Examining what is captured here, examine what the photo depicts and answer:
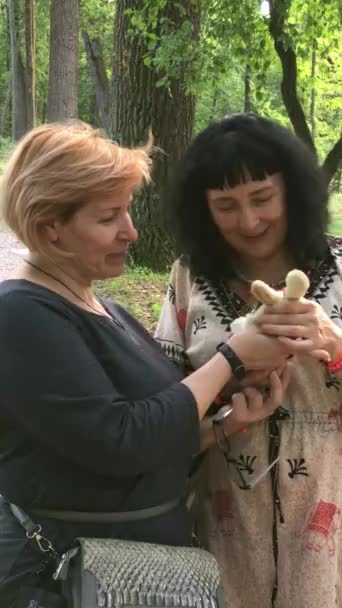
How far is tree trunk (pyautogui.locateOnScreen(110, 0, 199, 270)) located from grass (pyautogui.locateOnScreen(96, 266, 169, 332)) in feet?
1.72

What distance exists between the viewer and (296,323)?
1.73 m

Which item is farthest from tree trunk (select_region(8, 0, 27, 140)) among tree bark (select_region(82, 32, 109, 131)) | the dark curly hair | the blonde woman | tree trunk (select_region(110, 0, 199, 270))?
the blonde woman

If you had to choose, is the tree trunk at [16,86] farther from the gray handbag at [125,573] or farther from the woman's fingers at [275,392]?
the gray handbag at [125,573]

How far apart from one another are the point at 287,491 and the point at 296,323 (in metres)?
0.58

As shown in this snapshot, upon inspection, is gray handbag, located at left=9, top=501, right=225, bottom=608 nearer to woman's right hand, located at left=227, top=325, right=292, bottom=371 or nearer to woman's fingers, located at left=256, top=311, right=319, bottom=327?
woman's right hand, located at left=227, top=325, right=292, bottom=371

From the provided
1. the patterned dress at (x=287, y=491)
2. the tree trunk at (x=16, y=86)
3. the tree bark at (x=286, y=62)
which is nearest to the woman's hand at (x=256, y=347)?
the patterned dress at (x=287, y=491)

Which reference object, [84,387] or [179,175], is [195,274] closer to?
[179,175]

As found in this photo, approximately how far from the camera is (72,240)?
1.70 m

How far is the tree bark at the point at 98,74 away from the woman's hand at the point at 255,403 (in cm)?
2154

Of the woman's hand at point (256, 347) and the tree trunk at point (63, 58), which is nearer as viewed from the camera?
the woman's hand at point (256, 347)

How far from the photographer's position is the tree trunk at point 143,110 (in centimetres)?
741

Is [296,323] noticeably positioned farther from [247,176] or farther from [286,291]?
[247,176]

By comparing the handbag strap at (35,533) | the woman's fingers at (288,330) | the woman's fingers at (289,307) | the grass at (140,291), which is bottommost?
the grass at (140,291)

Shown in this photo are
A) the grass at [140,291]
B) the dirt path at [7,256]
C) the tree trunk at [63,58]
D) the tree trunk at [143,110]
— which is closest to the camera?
the grass at [140,291]
